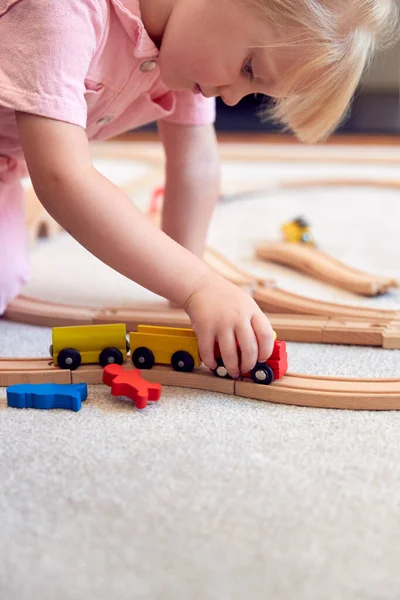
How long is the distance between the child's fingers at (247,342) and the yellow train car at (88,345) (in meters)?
0.15

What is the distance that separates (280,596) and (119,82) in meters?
0.65

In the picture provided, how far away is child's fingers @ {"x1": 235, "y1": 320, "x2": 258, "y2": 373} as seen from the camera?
2.27 ft

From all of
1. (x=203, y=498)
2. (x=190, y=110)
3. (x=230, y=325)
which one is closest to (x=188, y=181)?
(x=190, y=110)

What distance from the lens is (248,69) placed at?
30.5 inches

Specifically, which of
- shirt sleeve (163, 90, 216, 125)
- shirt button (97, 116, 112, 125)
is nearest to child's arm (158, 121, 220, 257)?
shirt sleeve (163, 90, 216, 125)

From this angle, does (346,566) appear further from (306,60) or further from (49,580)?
(306,60)

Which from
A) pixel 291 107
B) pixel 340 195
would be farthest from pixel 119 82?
pixel 340 195

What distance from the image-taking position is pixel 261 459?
0.60 m

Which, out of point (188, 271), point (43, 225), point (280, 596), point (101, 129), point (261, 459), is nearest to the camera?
point (280, 596)

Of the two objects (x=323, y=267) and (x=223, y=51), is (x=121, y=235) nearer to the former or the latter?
(x=223, y=51)

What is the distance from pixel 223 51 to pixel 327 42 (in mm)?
106

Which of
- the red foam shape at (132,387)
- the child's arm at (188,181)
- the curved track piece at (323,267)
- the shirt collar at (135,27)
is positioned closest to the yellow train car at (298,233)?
the curved track piece at (323,267)

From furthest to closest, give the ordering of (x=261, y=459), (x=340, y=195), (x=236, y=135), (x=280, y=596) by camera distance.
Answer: (x=236, y=135)
(x=340, y=195)
(x=261, y=459)
(x=280, y=596)

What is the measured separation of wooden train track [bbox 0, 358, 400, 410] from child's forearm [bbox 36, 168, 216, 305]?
3.5 inches
